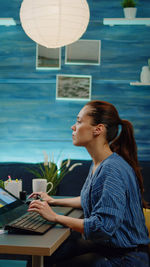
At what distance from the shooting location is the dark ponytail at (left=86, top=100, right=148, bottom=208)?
1641 mm

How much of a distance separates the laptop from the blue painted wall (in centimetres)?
176

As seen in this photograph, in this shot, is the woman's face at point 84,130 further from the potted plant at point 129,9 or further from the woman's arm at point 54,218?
the potted plant at point 129,9

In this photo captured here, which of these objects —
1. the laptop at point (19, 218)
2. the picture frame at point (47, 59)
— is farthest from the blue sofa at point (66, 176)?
the laptop at point (19, 218)

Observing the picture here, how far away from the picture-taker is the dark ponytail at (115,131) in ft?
5.38

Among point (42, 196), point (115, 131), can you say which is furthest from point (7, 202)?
point (115, 131)

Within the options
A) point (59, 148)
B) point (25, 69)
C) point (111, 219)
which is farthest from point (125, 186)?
point (25, 69)

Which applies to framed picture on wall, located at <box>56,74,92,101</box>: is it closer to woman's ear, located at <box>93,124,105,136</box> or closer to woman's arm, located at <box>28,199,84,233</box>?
woman's ear, located at <box>93,124,105,136</box>

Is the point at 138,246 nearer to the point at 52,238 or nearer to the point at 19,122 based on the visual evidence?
the point at 52,238

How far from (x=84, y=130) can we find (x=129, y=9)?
202 cm

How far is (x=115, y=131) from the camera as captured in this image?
1.71 m

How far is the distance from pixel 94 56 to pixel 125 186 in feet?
7.56

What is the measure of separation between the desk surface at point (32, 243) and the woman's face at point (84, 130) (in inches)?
18.6

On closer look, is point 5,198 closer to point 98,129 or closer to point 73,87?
point 98,129

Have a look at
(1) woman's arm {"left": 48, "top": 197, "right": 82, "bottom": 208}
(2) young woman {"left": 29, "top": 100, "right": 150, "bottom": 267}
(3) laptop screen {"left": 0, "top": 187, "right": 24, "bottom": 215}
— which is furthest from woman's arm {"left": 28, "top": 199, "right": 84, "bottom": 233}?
(1) woman's arm {"left": 48, "top": 197, "right": 82, "bottom": 208}
